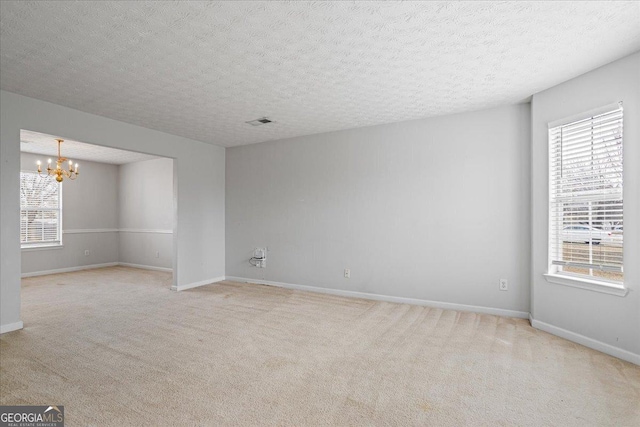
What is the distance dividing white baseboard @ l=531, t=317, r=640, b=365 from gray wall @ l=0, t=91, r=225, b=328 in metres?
4.82

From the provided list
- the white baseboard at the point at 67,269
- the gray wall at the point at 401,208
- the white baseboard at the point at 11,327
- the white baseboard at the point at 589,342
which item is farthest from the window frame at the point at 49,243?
the white baseboard at the point at 589,342

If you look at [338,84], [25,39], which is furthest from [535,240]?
[25,39]

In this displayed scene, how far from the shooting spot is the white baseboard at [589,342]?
2635 millimetres

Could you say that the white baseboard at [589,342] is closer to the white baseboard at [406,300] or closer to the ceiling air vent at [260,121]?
the white baseboard at [406,300]

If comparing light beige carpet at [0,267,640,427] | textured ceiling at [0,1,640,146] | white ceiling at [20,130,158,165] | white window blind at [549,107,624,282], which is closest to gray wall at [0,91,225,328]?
textured ceiling at [0,1,640,146]

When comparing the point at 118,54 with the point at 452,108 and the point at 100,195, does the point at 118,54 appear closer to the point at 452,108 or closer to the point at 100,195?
the point at 452,108

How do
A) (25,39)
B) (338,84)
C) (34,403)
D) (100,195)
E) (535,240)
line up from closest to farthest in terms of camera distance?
(34,403) < (25,39) < (338,84) < (535,240) < (100,195)

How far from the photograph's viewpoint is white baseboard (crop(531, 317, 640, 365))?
2.63 meters

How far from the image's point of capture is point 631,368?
2.52 m

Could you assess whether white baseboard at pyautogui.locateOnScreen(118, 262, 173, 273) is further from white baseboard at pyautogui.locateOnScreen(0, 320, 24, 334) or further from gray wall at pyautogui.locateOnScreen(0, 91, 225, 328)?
white baseboard at pyautogui.locateOnScreen(0, 320, 24, 334)

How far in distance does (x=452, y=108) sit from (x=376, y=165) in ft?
3.97

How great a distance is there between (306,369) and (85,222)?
7152 millimetres

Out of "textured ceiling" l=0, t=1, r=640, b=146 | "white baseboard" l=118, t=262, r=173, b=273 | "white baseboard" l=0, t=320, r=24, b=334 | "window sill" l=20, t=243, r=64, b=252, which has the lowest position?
"white baseboard" l=118, t=262, r=173, b=273

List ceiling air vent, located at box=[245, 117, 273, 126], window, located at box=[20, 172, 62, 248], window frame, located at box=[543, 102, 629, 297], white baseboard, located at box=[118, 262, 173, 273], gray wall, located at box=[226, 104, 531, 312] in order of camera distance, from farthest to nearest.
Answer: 1. white baseboard, located at box=[118, 262, 173, 273]
2. window, located at box=[20, 172, 62, 248]
3. ceiling air vent, located at box=[245, 117, 273, 126]
4. gray wall, located at box=[226, 104, 531, 312]
5. window frame, located at box=[543, 102, 629, 297]
